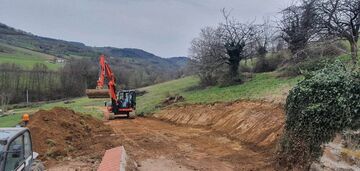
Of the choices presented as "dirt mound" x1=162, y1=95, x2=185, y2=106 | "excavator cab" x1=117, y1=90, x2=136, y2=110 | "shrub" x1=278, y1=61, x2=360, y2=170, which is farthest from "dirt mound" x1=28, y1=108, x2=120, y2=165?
"dirt mound" x1=162, y1=95, x2=185, y2=106

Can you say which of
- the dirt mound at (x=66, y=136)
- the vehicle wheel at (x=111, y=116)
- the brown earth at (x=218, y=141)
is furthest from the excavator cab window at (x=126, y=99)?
the dirt mound at (x=66, y=136)

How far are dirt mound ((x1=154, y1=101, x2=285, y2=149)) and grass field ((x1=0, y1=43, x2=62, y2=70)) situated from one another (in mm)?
89934

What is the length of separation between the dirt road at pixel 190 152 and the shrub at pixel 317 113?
1.37m

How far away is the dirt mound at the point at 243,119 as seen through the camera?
17703 millimetres

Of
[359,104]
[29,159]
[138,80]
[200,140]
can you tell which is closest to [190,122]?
[200,140]

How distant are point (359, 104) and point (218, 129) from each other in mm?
13620

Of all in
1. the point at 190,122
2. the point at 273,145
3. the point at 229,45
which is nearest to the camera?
the point at 273,145

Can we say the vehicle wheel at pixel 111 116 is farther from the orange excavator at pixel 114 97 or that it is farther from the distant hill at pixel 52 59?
the distant hill at pixel 52 59

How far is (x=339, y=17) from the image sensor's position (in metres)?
19.9

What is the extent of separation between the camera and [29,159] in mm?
8484

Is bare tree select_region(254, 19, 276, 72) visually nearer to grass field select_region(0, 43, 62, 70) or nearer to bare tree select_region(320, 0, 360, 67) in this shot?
bare tree select_region(320, 0, 360, 67)

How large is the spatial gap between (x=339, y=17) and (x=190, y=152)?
32.9 feet

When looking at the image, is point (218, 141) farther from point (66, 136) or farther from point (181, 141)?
point (66, 136)

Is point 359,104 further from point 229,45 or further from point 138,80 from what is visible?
point 138,80
